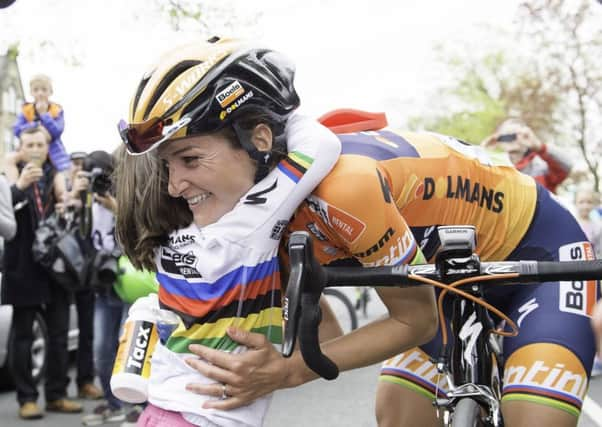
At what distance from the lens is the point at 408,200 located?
2604mm

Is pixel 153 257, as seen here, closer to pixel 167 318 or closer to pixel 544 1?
pixel 167 318

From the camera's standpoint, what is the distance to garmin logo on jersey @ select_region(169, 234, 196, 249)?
248 cm

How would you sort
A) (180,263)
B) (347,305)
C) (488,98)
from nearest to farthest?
1. (180,263)
2. (347,305)
3. (488,98)

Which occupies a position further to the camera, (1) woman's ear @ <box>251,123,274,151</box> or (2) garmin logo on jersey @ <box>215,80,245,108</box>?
(1) woman's ear @ <box>251,123,274,151</box>

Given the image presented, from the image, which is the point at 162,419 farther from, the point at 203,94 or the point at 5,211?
the point at 5,211

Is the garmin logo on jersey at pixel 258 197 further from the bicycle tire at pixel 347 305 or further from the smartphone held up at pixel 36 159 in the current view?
the bicycle tire at pixel 347 305

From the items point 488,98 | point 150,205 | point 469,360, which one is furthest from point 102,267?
point 488,98

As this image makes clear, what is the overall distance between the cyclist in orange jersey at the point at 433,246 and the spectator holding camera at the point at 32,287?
4215mm

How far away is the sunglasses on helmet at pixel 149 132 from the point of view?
7.50 ft

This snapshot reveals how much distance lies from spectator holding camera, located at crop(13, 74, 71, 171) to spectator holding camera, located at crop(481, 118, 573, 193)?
11.7 ft

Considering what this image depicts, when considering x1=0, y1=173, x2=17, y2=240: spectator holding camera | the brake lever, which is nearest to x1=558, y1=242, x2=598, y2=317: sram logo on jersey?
the brake lever

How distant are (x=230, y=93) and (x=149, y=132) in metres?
0.24

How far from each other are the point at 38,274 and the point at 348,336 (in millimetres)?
4768

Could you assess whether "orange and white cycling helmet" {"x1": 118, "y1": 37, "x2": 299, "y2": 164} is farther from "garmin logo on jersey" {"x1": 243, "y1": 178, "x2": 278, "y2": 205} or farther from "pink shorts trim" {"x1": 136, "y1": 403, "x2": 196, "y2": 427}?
"pink shorts trim" {"x1": 136, "y1": 403, "x2": 196, "y2": 427}
